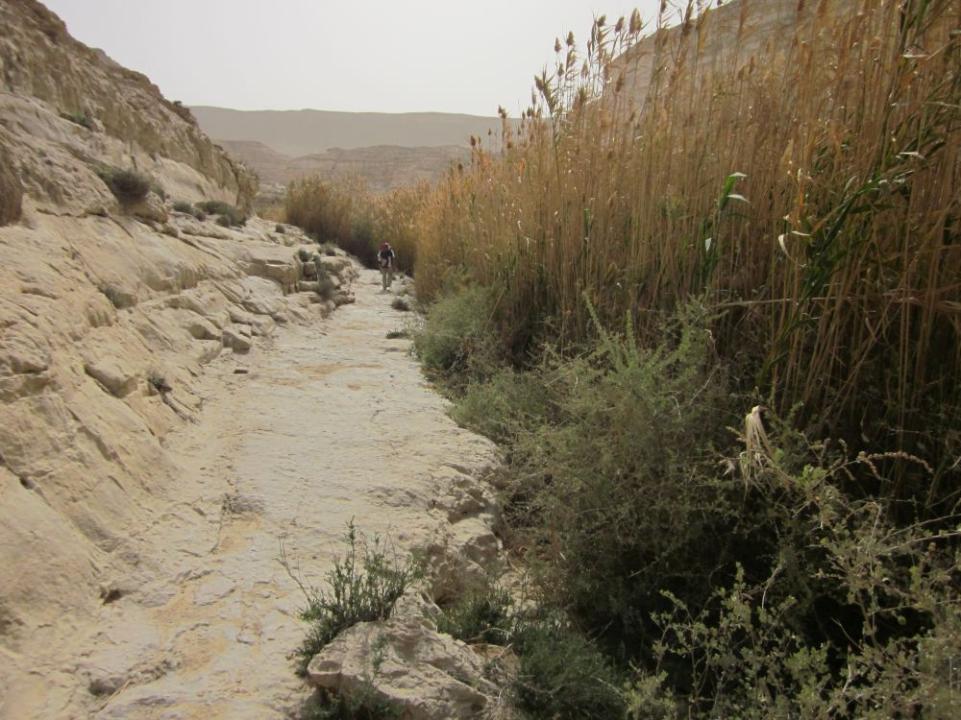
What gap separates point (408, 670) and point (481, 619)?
45 centimetres

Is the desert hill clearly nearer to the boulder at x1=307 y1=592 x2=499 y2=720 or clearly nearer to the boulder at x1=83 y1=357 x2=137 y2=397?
the boulder at x1=83 y1=357 x2=137 y2=397

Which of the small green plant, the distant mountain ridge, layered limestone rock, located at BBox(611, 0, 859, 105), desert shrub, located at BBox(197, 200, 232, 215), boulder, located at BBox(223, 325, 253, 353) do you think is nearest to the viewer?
layered limestone rock, located at BBox(611, 0, 859, 105)

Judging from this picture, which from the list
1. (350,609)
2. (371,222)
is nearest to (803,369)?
(350,609)

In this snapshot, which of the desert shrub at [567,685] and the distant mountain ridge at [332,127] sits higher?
the distant mountain ridge at [332,127]

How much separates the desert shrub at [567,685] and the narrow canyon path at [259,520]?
23.1 inches

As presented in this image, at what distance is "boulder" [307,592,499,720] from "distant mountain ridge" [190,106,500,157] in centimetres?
8190

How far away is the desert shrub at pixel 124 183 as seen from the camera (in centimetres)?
505

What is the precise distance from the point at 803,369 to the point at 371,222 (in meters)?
12.2

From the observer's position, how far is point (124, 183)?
507 cm

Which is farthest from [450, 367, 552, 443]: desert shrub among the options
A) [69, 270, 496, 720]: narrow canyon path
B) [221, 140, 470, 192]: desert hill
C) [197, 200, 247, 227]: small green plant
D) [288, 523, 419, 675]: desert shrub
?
[221, 140, 470, 192]: desert hill

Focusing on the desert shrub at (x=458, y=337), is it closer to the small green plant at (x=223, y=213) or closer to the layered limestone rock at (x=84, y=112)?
the layered limestone rock at (x=84, y=112)

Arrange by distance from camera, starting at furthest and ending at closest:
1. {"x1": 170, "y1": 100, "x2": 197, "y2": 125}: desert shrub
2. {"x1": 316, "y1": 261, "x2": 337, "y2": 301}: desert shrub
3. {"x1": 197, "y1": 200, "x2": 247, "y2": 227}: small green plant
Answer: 1. {"x1": 170, "y1": 100, "x2": 197, "y2": 125}: desert shrub
2. {"x1": 197, "y1": 200, "x2": 247, "y2": 227}: small green plant
3. {"x1": 316, "y1": 261, "x2": 337, "y2": 301}: desert shrub

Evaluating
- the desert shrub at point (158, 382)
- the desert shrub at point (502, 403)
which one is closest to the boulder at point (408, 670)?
the desert shrub at point (502, 403)

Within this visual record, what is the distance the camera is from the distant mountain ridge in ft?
273
